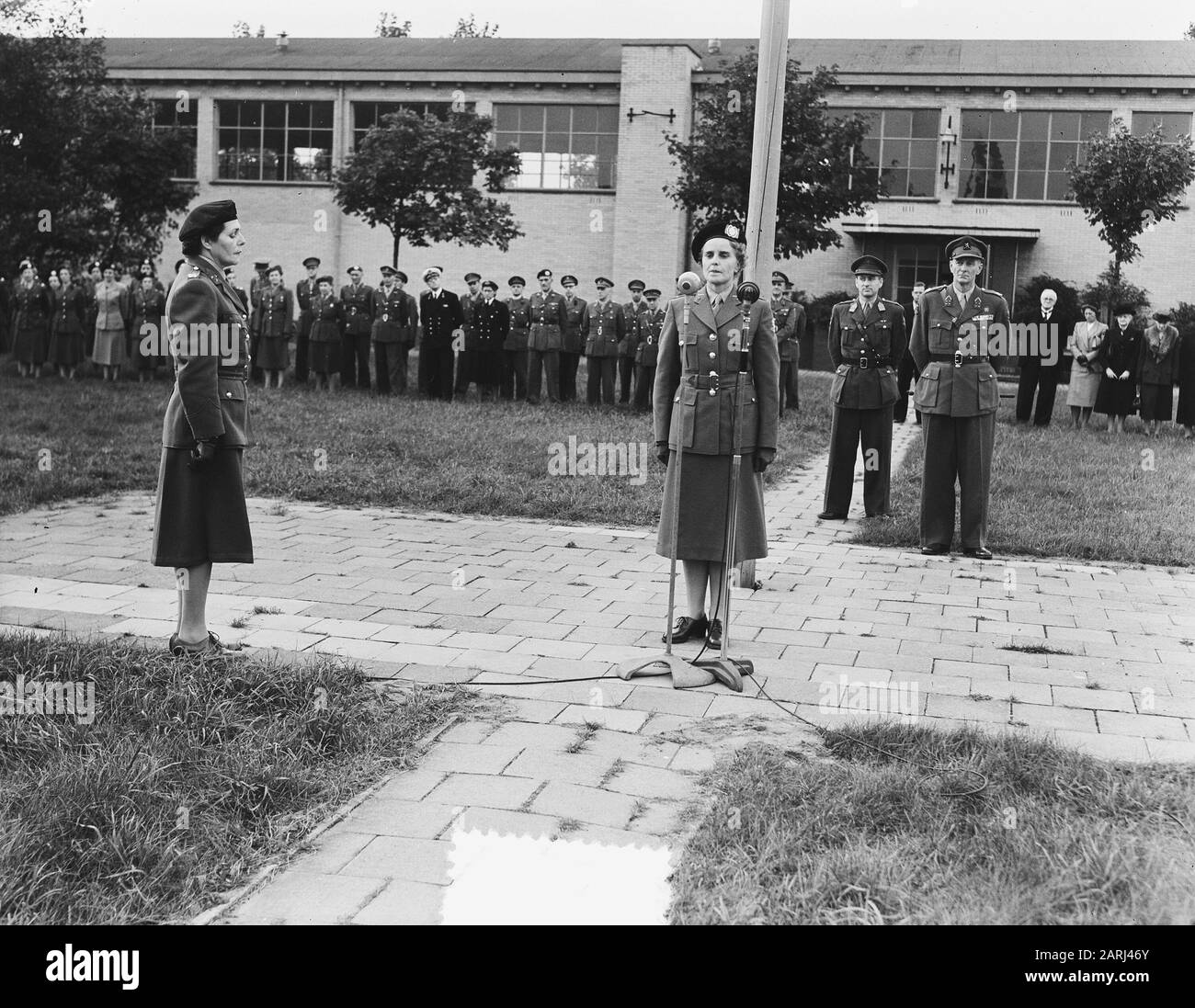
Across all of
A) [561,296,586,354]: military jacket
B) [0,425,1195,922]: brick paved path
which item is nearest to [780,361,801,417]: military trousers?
[561,296,586,354]: military jacket

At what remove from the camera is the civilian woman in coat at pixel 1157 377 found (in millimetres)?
19344

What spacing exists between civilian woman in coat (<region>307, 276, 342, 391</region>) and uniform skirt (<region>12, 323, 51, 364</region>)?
4756 mm

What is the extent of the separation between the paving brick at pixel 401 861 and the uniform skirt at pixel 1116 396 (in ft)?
55.5

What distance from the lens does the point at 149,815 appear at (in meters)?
3.97

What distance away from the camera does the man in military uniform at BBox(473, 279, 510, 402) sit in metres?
20.7

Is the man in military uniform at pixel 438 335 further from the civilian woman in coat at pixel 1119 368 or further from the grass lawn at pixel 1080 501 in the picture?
the civilian woman in coat at pixel 1119 368

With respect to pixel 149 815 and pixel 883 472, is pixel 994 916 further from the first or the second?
pixel 883 472

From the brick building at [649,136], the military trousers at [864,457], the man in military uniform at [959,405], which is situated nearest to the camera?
the man in military uniform at [959,405]

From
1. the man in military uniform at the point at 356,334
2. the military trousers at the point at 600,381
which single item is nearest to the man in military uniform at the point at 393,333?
the man in military uniform at the point at 356,334

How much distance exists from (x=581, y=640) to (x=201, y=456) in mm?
2055

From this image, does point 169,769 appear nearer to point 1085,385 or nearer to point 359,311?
point 1085,385

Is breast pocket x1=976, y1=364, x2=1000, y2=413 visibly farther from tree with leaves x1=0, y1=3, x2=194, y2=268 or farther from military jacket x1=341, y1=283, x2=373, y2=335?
tree with leaves x1=0, y1=3, x2=194, y2=268

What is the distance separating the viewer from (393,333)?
20672mm
